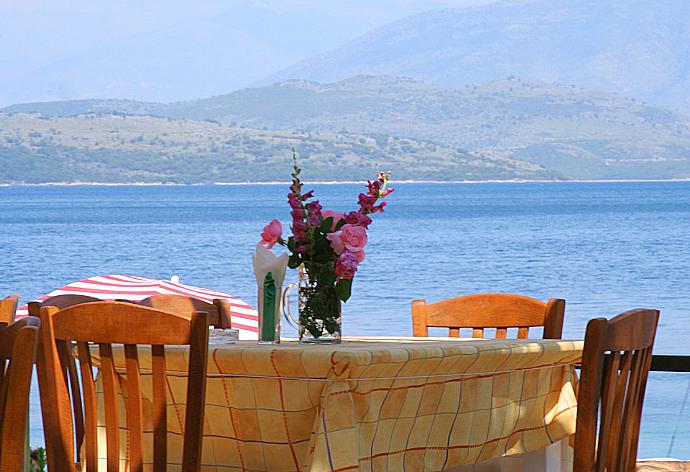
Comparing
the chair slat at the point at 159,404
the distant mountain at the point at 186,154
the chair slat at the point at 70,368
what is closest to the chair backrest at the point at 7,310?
the chair slat at the point at 70,368

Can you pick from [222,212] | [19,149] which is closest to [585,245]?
[222,212]

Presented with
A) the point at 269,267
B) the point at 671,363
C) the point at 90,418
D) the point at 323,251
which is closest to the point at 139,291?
the point at 269,267

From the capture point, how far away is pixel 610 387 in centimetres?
212

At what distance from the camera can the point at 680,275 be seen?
27484mm

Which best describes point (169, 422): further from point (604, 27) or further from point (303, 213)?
point (604, 27)

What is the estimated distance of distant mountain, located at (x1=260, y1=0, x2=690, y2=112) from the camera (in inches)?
5846

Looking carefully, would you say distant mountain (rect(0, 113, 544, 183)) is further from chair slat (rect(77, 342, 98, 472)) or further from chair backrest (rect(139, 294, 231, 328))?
chair slat (rect(77, 342, 98, 472))

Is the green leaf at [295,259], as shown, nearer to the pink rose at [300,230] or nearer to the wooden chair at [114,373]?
the pink rose at [300,230]

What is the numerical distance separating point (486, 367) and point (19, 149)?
7476 cm

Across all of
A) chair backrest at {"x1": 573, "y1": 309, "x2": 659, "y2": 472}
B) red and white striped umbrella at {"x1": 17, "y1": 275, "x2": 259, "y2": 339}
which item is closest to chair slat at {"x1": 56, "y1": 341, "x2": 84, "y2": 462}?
chair backrest at {"x1": 573, "y1": 309, "x2": 659, "y2": 472}

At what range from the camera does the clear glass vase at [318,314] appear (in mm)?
2559

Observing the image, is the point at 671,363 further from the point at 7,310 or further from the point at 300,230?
the point at 7,310

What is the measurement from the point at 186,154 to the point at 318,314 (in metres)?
74.2

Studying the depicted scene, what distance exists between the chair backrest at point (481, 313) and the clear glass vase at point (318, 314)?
64 cm
